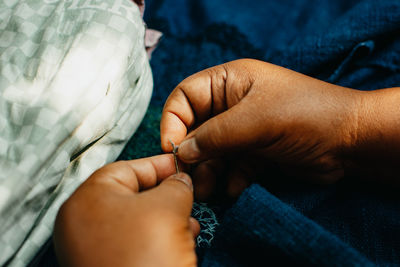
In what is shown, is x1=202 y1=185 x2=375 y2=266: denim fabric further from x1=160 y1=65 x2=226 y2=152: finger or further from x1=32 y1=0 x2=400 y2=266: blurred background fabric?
x1=160 y1=65 x2=226 y2=152: finger

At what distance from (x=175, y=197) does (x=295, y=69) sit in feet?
1.70

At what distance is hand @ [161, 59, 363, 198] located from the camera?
20.4 inches

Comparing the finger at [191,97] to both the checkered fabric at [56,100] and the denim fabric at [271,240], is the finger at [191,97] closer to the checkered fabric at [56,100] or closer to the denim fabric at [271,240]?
the checkered fabric at [56,100]

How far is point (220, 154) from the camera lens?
1.80 feet

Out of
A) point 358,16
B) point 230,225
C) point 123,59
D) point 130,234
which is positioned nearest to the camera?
point 130,234

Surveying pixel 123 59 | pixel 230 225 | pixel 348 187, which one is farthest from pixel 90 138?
pixel 348 187

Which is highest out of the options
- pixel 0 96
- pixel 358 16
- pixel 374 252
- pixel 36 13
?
pixel 358 16

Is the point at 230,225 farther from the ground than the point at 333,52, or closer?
closer

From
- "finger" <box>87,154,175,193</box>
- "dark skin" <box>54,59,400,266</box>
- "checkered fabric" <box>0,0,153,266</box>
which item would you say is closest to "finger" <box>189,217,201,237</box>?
"dark skin" <box>54,59,400,266</box>

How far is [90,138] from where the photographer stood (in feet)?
1.86

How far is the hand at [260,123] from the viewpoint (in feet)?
1.70

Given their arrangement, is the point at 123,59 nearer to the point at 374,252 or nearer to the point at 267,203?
the point at 267,203

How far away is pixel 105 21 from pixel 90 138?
0.25 metres

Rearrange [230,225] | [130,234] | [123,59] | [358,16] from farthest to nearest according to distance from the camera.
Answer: [358,16] → [123,59] → [230,225] → [130,234]
